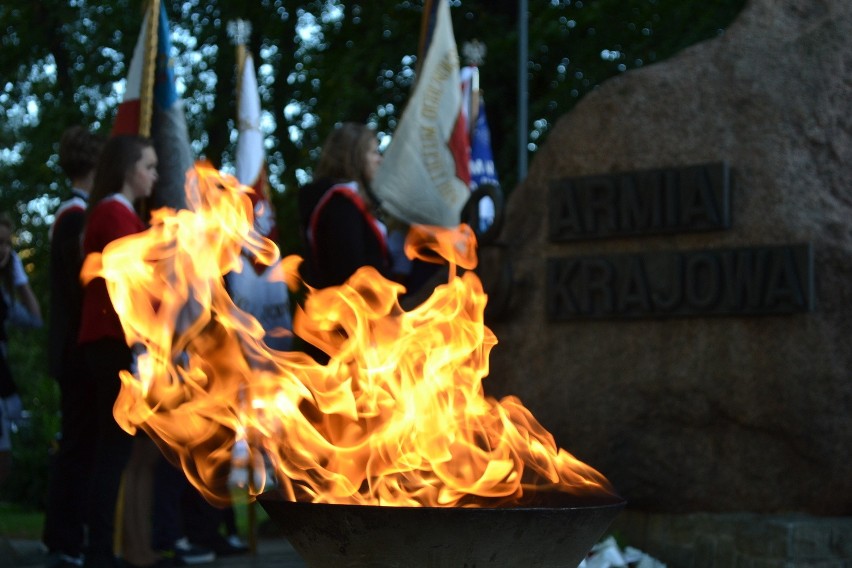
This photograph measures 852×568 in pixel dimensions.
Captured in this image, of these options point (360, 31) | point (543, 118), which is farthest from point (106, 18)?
point (543, 118)

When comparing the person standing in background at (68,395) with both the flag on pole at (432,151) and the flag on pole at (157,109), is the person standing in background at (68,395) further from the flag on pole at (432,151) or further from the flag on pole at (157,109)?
the flag on pole at (432,151)

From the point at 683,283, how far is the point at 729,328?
0.28 meters

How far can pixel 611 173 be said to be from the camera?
227 inches

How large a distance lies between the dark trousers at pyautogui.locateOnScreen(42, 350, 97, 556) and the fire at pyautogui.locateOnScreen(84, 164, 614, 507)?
1.80 m

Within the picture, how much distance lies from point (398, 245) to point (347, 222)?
91 centimetres

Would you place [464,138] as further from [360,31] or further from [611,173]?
[360,31]

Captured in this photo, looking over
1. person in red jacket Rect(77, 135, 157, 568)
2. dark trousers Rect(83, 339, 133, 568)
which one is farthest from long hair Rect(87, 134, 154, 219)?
dark trousers Rect(83, 339, 133, 568)

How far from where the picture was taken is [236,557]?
642 centimetres

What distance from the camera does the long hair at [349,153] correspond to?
6.38 metres

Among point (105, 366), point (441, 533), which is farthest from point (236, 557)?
point (441, 533)

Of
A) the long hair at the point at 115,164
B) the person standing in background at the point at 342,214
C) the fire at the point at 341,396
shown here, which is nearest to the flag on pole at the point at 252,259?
the person standing in background at the point at 342,214

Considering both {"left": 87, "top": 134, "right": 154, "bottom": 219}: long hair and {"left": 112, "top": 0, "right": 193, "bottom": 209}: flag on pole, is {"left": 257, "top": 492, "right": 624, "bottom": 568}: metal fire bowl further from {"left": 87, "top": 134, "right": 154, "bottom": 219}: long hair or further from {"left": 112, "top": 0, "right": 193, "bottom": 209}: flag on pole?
{"left": 112, "top": 0, "right": 193, "bottom": 209}: flag on pole

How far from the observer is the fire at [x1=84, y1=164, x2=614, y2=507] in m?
3.29

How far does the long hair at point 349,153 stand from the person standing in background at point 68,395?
3.65 ft
